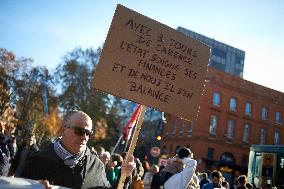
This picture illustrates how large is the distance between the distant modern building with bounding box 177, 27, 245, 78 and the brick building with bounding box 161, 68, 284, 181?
2537 centimetres

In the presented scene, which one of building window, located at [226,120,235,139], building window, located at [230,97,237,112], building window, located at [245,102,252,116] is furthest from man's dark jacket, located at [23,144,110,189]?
building window, located at [245,102,252,116]

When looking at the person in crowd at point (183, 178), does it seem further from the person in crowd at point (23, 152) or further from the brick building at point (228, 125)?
the brick building at point (228, 125)

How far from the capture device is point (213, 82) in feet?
127

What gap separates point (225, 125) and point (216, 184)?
107 ft

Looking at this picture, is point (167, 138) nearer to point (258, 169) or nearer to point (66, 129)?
point (258, 169)

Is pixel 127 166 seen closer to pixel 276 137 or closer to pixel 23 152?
pixel 23 152

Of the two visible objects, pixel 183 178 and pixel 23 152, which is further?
pixel 23 152

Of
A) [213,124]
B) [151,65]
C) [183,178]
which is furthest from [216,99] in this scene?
[151,65]

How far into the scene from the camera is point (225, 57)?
233 feet

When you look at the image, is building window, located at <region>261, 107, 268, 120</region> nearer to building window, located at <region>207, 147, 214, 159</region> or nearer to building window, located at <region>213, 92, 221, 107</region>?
building window, located at <region>213, 92, 221, 107</region>

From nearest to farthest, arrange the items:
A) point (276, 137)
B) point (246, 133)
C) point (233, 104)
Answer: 1. point (233, 104)
2. point (246, 133)
3. point (276, 137)

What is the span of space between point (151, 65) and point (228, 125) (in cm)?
3681

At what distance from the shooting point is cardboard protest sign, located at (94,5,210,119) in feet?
13.2

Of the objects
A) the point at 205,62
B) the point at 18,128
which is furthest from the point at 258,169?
the point at 18,128
